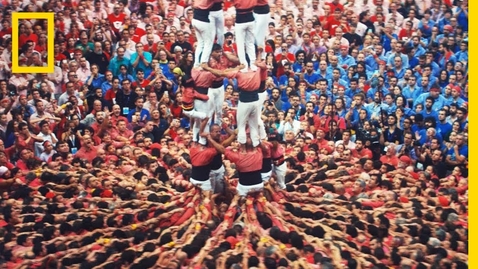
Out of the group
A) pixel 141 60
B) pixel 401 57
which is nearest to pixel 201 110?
pixel 141 60

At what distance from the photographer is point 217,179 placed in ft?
34.4

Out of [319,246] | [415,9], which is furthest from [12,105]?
[415,9]

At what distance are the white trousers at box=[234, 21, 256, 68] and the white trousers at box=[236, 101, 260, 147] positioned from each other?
394 mm

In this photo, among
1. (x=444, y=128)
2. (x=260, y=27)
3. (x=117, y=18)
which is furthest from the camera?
(x=117, y=18)

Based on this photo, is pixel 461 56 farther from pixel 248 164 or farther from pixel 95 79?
pixel 95 79

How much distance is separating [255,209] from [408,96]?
6.30 ft

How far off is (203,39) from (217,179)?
4.54 feet

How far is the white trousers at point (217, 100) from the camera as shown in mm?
10352

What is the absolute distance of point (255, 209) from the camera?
34.2 feet

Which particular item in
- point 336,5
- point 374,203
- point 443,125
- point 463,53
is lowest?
point 374,203

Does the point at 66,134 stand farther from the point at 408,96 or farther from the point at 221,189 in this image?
the point at 408,96

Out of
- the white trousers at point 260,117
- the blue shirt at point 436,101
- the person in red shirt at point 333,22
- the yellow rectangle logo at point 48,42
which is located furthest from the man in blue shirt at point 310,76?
the yellow rectangle logo at point 48,42

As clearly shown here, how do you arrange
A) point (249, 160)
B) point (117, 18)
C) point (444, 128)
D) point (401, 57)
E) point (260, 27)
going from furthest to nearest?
point (117, 18), point (401, 57), point (444, 128), point (249, 160), point (260, 27)

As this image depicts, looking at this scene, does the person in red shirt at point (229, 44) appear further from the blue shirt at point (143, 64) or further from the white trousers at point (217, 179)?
the white trousers at point (217, 179)
